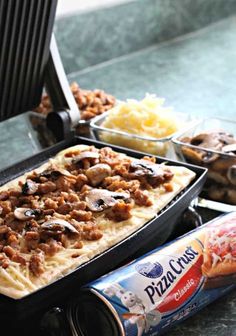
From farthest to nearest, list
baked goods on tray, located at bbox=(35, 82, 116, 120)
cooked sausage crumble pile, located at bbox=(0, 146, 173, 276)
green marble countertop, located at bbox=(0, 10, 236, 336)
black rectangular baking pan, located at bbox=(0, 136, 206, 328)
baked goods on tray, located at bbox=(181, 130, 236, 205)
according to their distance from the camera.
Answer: green marble countertop, located at bbox=(0, 10, 236, 336)
baked goods on tray, located at bbox=(35, 82, 116, 120)
baked goods on tray, located at bbox=(181, 130, 236, 205)
cooked sausage crumble pile, located at bbox=(0, 146, 173, 276)
black rectangular baking pan, located at bbox=(0, 136, 206, 328)

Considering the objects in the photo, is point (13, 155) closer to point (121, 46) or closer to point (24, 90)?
point (24, 90)

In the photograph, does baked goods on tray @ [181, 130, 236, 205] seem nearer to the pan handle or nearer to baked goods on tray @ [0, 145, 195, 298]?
baked goods on tray @ [0, 145, 195, 298]

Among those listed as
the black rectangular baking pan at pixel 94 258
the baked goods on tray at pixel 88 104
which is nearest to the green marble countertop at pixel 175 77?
the baked goods on tray at pixel 88 104

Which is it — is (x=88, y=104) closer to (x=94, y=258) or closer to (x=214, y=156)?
(x=214, y=156)

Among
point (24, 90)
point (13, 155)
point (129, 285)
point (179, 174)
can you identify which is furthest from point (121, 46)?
point (129, 285)

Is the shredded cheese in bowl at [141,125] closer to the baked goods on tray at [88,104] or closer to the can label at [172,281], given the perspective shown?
the baked goods on tray at [88,104]

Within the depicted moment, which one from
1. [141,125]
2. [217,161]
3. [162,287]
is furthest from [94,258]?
[141,125]

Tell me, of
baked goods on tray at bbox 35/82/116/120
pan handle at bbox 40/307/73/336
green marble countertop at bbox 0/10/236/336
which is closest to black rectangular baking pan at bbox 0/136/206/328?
pan handle at bbox 40/307/73/336
